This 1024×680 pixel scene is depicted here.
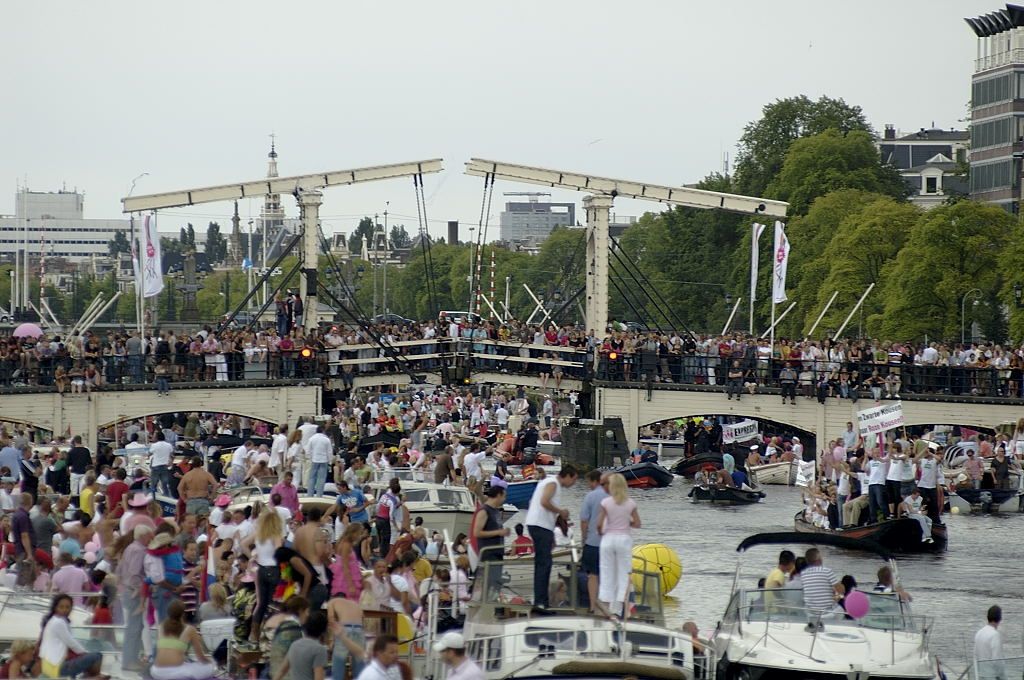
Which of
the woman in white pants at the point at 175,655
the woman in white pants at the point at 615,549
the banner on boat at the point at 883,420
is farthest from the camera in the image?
the banner on boat at the point at 883,420

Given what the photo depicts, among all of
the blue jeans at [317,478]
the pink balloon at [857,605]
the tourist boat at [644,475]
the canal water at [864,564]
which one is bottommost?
the canal water at [864,564]

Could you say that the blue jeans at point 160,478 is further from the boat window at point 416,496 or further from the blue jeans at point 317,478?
the boat window at point 416,496

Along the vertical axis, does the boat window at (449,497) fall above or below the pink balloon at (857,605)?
above

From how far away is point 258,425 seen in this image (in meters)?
59.4

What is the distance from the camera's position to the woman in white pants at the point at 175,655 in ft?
57.0

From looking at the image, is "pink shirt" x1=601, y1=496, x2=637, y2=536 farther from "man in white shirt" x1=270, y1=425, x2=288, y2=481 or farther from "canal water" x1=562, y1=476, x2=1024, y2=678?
"man in white shirt" x1=270, y1=425, x2=288, y2=481

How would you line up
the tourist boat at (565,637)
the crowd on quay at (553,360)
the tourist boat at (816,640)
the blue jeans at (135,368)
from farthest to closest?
the blue jeans at (135,368) → the crowd on quay at (553,360) → the tourist boat at (816,640) → the tourist boat at (565,637)

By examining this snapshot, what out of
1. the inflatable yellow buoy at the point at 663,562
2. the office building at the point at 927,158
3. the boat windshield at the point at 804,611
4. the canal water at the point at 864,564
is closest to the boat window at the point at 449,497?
the inflatable yellow buoy at the point at 663,562

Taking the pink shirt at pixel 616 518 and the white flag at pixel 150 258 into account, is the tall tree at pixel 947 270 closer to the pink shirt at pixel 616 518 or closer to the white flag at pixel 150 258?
the white flag at pixel 150 258

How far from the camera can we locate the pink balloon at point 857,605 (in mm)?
22359

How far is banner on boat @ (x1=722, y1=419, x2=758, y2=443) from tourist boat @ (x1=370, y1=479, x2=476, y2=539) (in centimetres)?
2512

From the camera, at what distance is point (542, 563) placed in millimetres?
20531

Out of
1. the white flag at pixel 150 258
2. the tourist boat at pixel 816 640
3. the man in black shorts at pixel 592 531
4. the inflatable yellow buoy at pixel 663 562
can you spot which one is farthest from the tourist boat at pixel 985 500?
the man in black shorts at pixel 592 531

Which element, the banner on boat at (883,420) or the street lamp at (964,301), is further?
the street lamp at (964,301)
